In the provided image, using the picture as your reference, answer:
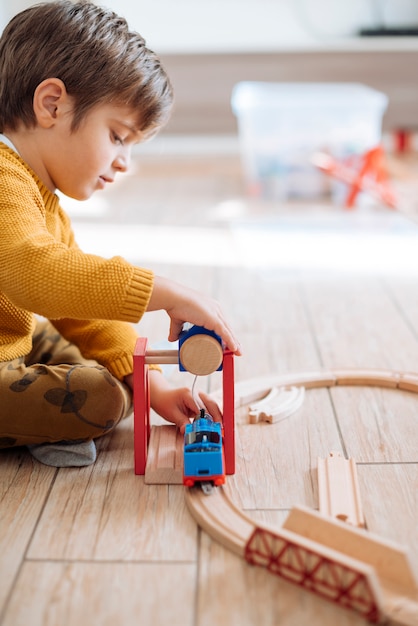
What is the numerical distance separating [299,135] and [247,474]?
1.77 metres

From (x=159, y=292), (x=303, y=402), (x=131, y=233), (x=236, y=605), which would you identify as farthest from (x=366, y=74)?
(x=236, y=605)

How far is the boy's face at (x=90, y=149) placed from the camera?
0.96 metres

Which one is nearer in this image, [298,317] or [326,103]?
[298,317]

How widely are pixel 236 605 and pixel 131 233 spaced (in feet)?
4.76

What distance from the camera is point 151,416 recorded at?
1.07 meters

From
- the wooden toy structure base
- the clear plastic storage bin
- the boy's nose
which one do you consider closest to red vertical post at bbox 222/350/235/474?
the wooden toy structure base

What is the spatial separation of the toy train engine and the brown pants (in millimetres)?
142

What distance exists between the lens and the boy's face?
0.96 meters

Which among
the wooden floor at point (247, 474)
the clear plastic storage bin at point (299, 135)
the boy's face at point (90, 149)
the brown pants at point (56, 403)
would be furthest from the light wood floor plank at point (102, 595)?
the clear plastic storage bin at point (299, 135)

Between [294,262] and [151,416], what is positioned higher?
[151,416]

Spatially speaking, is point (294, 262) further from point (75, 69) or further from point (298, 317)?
point (75, 69)

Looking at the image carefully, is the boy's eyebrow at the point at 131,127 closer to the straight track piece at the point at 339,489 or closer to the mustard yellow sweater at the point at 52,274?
the mustard yellow sweater at the point at 52,274

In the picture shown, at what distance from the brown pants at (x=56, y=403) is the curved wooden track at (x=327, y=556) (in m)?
0.19

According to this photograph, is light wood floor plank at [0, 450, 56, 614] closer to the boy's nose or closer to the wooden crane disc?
the wooden crane disc
